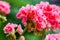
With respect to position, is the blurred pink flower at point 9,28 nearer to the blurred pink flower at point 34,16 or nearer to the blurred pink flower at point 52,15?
the blurred pink flower at point 34,16

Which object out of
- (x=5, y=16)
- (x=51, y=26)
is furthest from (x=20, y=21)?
(x=51, y=26)

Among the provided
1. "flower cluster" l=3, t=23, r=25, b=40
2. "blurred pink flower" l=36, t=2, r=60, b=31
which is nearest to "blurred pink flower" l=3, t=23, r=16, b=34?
"flower cluster" l=3, t=23, r=25, b=40

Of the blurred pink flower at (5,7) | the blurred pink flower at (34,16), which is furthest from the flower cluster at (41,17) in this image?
the blurred pink flower at (5,7)

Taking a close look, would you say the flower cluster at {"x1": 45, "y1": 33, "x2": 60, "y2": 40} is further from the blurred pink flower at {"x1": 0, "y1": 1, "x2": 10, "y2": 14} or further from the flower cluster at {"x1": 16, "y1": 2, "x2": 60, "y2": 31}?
the blurred pink flower at {"x1": 0, "y1": 1, "x2": 10, "y2": 14}

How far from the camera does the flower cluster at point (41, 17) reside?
1.19 metres

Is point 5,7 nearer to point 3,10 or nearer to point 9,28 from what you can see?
point 3,10

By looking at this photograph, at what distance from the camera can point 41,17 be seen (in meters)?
1.18

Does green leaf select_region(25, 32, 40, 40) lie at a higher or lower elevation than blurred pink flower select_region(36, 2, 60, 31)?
lower

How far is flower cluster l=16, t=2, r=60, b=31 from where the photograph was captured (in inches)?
46.8

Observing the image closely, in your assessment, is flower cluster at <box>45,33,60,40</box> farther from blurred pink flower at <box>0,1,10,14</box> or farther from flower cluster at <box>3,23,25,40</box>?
blurred pink flower at <box>0,1,10,14</box>

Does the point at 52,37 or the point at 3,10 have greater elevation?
the point at 3,10

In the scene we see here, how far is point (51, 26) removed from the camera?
48.1 inches

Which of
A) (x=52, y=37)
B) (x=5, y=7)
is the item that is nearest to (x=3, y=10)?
(x=5, y=7)

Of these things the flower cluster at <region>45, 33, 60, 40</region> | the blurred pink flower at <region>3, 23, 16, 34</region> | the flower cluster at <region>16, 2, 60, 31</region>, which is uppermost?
the flower cluster at <region>16, 2, 60, 31</region>
